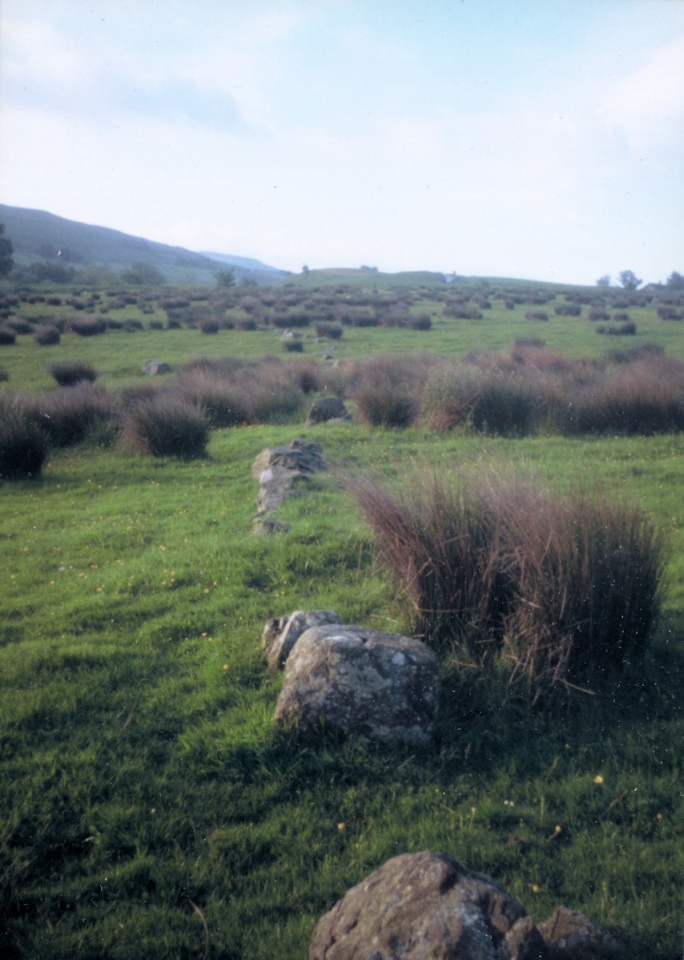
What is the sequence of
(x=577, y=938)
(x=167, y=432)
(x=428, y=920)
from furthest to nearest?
(x=167, y=432) → (x=577, y=938) → (x=428, y=920)

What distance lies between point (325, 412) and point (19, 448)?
20.6ft

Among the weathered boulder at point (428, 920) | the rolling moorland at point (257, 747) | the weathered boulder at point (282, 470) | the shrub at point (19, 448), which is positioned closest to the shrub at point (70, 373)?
the shrub at point (19, 448)

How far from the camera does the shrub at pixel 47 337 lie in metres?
28.9

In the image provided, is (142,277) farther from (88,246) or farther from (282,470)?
(282,470)

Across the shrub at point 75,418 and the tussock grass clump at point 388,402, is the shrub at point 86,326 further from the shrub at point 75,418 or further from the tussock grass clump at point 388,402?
the tussock grass clump at point 388,402

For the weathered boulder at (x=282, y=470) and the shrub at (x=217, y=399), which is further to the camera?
the shrub at (x=217, y=399)

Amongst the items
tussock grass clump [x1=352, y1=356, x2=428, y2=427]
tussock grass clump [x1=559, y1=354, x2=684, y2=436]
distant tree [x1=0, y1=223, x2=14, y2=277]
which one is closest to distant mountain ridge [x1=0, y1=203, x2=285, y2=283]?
distant tree [x1=0, y1=223, x2=14, y2=277]

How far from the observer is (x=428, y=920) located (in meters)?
2.27

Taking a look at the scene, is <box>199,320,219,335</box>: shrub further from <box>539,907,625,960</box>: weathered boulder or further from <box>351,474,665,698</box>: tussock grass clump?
<box>539,907,625,960</box>: weathered boulder

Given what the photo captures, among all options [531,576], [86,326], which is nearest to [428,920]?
[531,576]

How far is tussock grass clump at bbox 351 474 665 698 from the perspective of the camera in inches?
174

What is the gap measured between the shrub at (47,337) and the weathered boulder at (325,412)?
18.4 meters

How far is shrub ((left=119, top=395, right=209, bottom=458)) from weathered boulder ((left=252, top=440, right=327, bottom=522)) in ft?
7.39

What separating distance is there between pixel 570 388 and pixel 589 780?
12.1m
